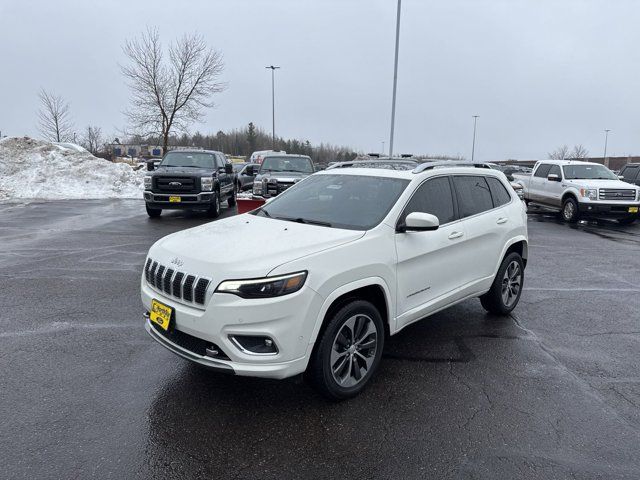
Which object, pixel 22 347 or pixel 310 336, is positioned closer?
pixel 310 336

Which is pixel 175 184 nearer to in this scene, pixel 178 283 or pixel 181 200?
pixel 181 200

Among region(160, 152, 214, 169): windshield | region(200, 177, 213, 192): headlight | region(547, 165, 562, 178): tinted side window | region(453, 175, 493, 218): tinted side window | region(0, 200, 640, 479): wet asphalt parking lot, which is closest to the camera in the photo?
region(0, 200, 640, 479): wet asphalt parking lot

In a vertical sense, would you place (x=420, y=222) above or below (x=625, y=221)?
above

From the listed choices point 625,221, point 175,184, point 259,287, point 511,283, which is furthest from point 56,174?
point 625,221

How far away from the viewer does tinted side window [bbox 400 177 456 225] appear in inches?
167

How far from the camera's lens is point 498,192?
218 inches

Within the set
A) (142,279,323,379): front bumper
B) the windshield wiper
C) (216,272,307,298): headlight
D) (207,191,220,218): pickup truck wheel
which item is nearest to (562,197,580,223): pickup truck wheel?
(207,191,220,218): pickup truck wheel

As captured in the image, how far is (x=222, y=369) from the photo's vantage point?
3.15 meters

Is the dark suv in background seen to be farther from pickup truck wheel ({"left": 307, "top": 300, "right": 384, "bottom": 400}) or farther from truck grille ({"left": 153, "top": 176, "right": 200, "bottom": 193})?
pickup truck wheel ({"left": 307, "top": 300, "right": 384, "bottom": 400})

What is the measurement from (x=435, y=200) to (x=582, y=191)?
499 inches

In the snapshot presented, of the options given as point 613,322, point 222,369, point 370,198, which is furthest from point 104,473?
point 613,322

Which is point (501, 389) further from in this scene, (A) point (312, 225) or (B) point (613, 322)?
(B) point (613, 322)

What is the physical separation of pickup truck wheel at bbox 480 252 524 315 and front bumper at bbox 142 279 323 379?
2969 mm

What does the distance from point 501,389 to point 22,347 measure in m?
4.37
